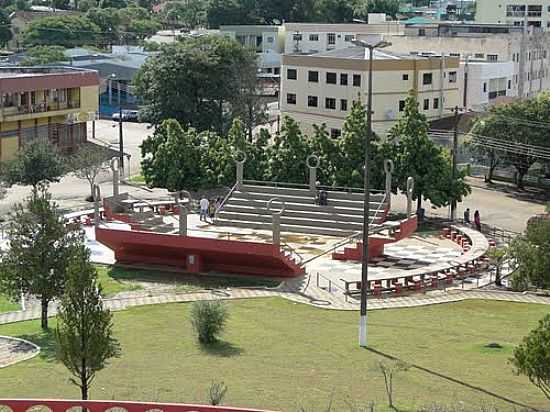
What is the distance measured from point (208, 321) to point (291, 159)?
17960mm

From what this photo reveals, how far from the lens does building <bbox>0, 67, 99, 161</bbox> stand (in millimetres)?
56344

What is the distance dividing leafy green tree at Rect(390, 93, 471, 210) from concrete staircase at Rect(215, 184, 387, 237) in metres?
2.32

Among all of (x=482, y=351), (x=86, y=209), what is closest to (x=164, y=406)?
(x=482, y=351)

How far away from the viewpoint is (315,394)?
19.1 m

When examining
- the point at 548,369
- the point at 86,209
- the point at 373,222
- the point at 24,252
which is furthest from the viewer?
the point at 86,209

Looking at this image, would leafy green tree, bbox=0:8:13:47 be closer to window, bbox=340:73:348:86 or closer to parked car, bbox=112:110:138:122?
parked car, bbox=112:110:138:122

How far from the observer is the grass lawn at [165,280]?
3075cm

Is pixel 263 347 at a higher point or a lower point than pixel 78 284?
lower

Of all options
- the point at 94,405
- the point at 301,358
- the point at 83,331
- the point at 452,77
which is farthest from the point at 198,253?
the point at 452,77

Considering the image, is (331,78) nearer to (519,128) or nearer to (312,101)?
(312,101)

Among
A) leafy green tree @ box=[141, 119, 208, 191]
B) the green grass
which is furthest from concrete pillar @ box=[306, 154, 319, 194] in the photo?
the green grass

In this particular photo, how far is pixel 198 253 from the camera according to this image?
3228 centimetres

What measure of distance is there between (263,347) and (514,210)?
27.0m

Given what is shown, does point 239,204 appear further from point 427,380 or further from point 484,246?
point 427,380
